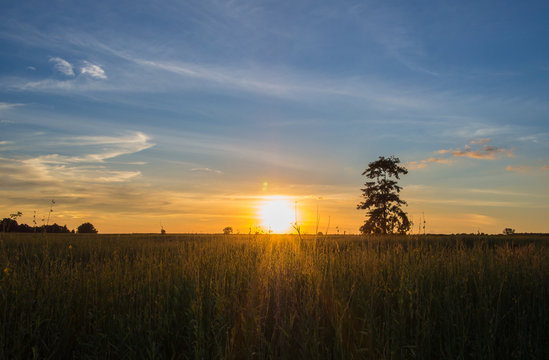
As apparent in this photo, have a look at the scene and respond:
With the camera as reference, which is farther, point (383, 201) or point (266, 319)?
point (383, 201)

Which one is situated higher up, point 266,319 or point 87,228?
point 87,228

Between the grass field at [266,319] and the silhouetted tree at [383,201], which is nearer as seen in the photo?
the grass field at [266,319]

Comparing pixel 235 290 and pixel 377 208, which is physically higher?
pixel 377 208

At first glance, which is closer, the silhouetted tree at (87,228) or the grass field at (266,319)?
the grass field at (266,319)

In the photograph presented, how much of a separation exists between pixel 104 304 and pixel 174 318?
146 centimetres

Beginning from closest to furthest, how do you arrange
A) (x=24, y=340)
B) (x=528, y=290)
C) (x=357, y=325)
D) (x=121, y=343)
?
(x=121, y=343)
(x=24, y=340)
(x=357, y=325)
(x=528, y=290)

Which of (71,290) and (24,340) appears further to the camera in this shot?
(71,290)

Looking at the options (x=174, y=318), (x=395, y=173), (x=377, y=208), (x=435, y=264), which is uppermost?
(x=395, y=173)

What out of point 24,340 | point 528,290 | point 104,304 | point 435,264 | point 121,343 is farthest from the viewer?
point 435,264

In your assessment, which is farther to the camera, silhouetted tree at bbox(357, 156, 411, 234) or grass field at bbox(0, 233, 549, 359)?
silhouetted tree at bbox(357, 156, 411, 234)

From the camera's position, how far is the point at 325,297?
6617mm

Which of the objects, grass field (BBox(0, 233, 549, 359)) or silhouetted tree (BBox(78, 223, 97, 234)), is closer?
grass field (BBox(0, 233, 549, 359))

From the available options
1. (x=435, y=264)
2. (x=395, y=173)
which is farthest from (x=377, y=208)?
(x=435, y=264)

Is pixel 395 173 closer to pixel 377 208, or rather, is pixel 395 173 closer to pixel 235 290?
pixel 377 208
